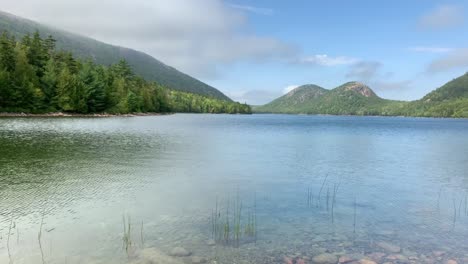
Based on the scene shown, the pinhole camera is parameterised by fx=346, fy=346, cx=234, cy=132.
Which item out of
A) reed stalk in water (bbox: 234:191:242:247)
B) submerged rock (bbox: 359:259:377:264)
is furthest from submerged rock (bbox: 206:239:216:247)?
submerged rock (bbox: 359:259:377:264)

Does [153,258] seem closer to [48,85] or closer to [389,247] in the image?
[389,247]

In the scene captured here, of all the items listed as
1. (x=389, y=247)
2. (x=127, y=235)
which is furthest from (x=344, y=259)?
(x=127, y=235)

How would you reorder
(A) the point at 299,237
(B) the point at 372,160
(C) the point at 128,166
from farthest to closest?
(B) the point at 372,160 → (C) the point at 128,166 → (A) the point at 299,237

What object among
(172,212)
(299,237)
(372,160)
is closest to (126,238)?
(172,212)

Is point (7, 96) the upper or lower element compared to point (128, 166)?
upper

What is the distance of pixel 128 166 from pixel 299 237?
80.8 feet

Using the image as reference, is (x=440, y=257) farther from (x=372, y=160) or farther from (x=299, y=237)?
(x=372, y=160)

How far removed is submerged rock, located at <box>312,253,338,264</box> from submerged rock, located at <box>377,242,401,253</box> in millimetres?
3057

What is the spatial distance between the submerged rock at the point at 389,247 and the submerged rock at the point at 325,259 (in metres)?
3.06

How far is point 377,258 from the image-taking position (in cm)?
1541

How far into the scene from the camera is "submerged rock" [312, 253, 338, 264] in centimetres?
1485

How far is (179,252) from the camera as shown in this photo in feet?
50.4

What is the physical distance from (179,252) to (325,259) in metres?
6.44

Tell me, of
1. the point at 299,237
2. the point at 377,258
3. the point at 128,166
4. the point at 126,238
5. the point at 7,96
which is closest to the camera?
the point at 377,258
